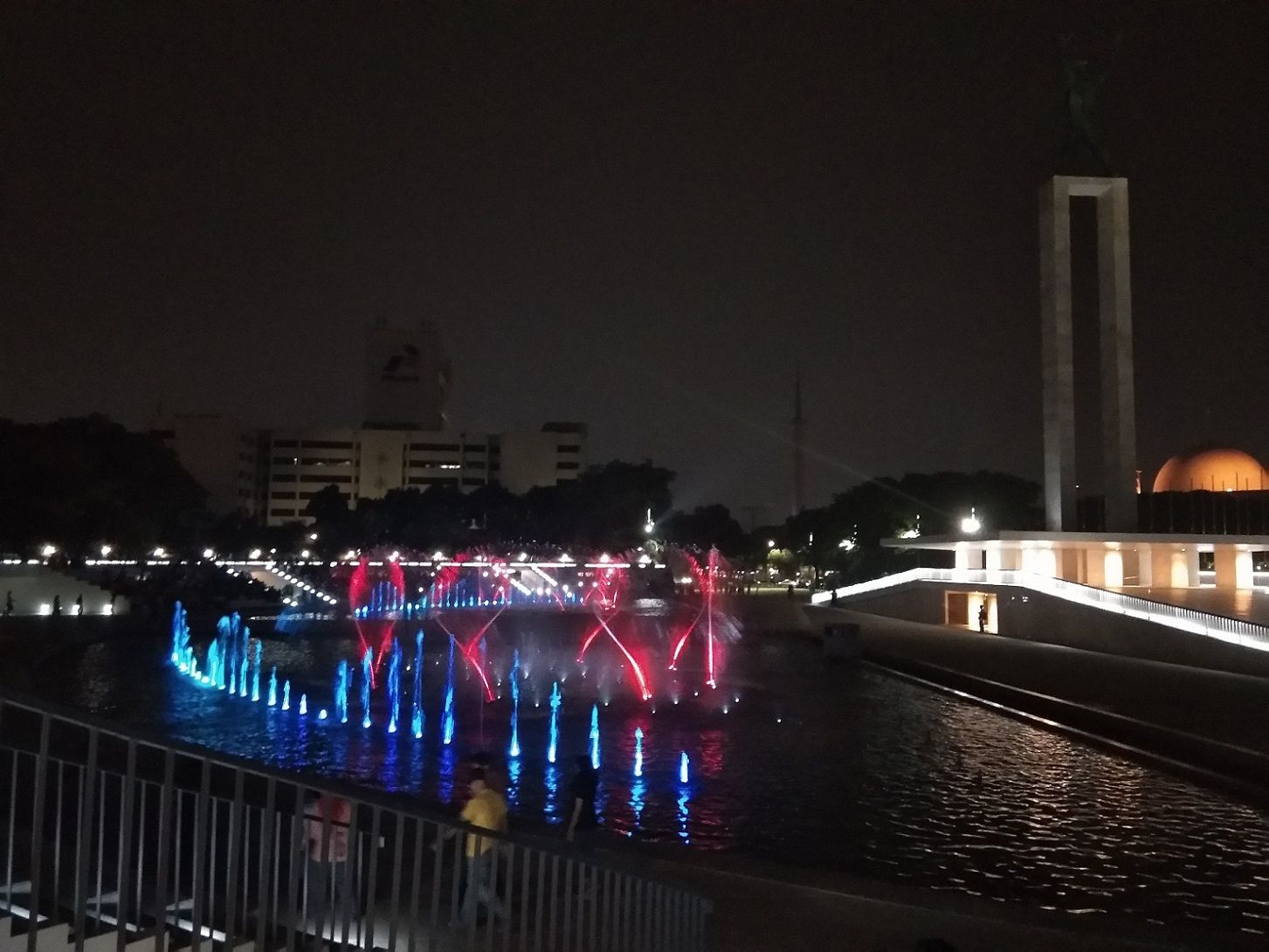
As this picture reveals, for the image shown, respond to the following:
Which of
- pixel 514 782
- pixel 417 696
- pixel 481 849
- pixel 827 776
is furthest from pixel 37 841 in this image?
pixel 417 696

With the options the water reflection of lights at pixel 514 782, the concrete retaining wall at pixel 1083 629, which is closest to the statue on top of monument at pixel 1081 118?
the concrete retaining wall at pixel 1083 629

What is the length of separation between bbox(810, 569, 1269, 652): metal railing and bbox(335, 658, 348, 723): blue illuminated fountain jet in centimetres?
1867

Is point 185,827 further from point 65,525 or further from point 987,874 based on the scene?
point 65,525

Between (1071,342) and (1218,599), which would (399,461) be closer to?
(1071,342)

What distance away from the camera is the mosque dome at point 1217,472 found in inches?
2003

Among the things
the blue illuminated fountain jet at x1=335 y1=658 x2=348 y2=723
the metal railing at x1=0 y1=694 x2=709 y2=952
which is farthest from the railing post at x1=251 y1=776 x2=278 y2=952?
the blue illuminated fountain jet at x1=335 y1=658 x2=348 y2=723

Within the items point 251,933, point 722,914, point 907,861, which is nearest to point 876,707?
point 907,861

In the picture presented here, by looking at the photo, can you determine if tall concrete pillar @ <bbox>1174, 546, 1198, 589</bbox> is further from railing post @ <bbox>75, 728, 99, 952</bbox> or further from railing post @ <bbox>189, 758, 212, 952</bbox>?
railing post @ <bbox>75, 728, 99, 952</bbox>

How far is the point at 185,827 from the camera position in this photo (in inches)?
415

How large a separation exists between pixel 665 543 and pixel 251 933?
95.6 m

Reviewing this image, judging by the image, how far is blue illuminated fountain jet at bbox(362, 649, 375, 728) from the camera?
66.5 ft

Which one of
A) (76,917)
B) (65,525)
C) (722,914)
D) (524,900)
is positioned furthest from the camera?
(65,525)

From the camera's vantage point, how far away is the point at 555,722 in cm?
1986

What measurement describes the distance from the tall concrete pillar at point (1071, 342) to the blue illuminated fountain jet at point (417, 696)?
25.1m
